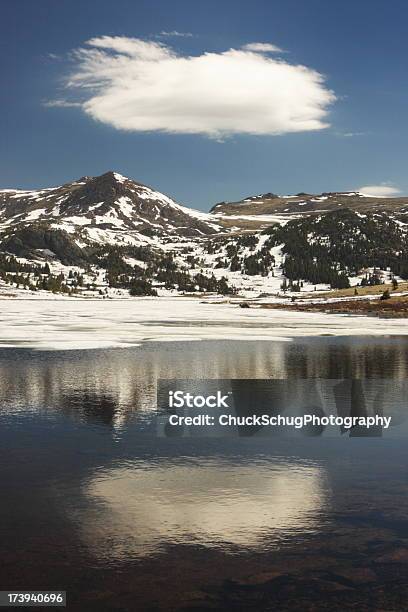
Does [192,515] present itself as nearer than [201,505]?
Yes

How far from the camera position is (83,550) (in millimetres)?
14172

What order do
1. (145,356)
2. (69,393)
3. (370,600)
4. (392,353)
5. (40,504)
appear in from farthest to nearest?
(392,353)
(145,356)
(69,393)
(40,504)
(370,600)

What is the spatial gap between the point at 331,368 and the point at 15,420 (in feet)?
84.8

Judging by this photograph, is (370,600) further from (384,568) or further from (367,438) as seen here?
(367,438)

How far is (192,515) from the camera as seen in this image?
648 inches

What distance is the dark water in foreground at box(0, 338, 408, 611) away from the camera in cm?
1256

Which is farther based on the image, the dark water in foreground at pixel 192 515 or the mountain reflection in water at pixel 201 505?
the mountain reflection in water at pixel 201 505

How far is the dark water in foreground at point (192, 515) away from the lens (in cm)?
1256

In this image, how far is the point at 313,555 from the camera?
1408 cm

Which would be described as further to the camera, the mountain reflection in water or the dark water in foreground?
the mountain reflection in water

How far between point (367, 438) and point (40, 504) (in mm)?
14225

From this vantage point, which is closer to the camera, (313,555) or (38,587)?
(38,587)

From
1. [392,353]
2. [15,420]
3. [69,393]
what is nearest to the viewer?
[15,420]

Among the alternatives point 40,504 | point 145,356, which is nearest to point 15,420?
point 40,504
